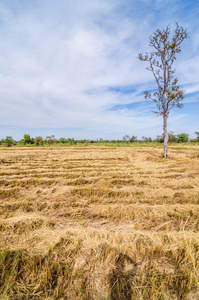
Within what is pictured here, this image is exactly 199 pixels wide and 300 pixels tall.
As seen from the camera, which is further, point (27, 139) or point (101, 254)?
point (27, 139)

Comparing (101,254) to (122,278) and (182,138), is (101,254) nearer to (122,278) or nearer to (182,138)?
(122,278)

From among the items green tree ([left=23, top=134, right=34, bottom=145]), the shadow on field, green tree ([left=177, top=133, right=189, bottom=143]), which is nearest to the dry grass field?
the shadow on field

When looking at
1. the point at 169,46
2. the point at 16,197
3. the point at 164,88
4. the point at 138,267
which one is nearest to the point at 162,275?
the point at 138,267

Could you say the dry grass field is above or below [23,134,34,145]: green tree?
below

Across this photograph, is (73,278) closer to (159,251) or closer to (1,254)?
(1,254)

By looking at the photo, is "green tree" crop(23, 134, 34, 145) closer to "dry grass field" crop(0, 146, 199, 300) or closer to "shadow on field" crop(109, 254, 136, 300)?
"dry grass field" crop(0, 146, 199, 300)

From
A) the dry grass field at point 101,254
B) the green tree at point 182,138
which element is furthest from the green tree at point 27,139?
the green tree at point 182,138

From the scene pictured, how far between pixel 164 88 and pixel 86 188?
9.88 m

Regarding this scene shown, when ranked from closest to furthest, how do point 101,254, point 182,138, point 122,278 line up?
point 122,278 < point 101,254 < point 182,138

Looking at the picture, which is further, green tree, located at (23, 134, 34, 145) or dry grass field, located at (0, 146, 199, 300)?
green tree, located at (23, 134, 34, 145)

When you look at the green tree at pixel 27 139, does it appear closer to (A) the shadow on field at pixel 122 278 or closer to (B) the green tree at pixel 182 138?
(A) the shadow on field at pixel 122 278

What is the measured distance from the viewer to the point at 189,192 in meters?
3.84

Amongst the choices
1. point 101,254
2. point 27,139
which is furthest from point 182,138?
point 101,254

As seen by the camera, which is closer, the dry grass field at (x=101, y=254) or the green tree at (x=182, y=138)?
the dry grass field at (x=101, y=254)
